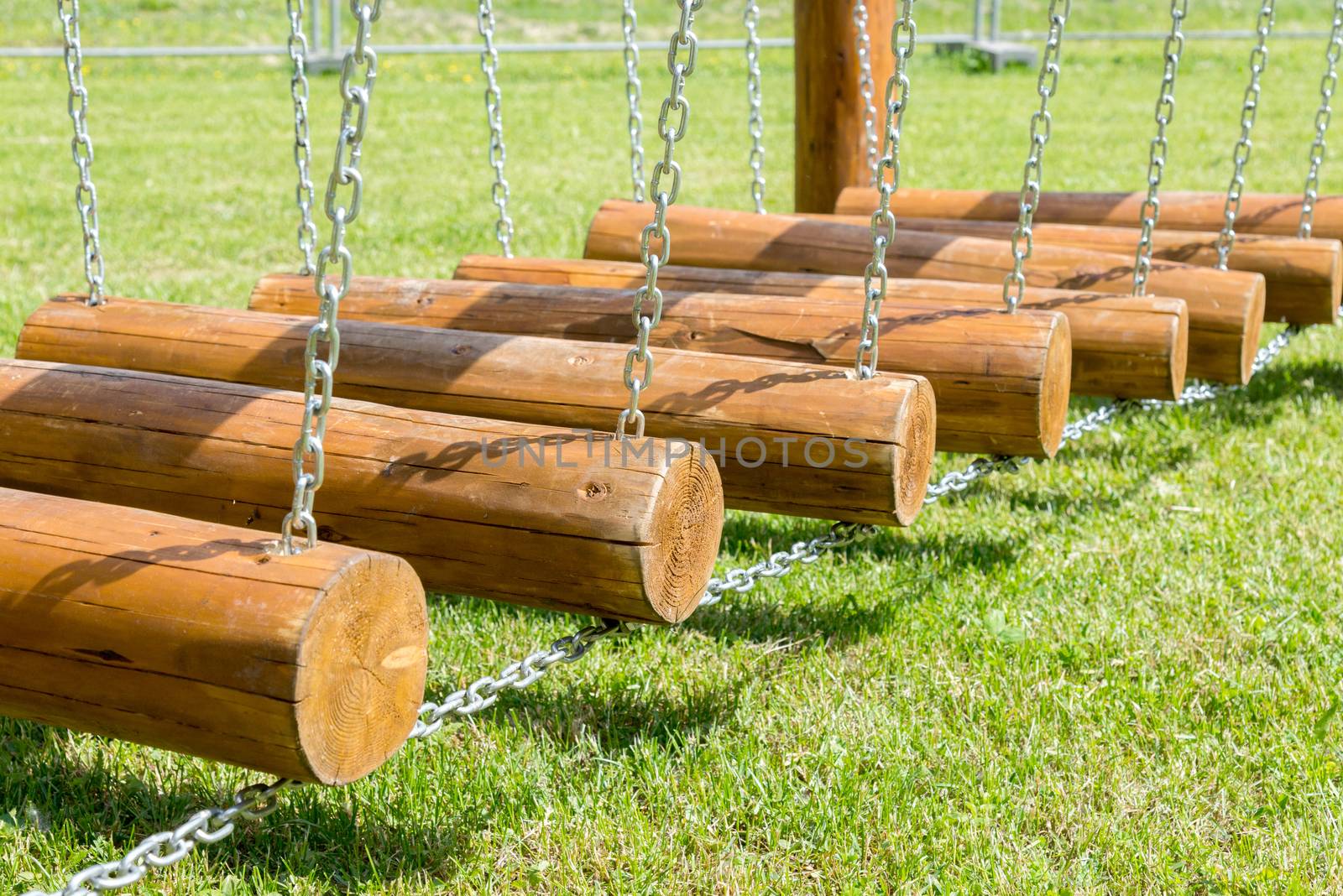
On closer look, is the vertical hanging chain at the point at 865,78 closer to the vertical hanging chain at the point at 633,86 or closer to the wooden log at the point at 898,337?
the vertical hanging chain at the point at 633,86

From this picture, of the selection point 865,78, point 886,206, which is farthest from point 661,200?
point 865,78

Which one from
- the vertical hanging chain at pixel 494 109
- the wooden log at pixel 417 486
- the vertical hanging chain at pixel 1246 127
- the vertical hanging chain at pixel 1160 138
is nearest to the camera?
the wooden log at pixel 417 486

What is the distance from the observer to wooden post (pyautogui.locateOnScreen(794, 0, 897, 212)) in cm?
533

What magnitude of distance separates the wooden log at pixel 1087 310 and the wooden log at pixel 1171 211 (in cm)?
130

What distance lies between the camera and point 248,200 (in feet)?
31.5

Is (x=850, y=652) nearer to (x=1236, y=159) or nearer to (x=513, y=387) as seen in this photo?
(x=513, y=387)

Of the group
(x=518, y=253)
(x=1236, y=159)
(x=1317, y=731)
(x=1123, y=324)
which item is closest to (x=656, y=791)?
(x=1317, y=731)

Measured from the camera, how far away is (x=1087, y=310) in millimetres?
3951

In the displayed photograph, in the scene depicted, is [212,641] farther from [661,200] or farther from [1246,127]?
[1246,127]

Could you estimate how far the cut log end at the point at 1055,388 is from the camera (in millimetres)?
3412

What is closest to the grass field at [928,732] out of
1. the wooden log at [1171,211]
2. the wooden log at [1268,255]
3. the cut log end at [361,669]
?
the cut log end at [361,669]

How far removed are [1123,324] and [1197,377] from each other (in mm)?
692

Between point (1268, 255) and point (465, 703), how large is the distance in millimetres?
3523

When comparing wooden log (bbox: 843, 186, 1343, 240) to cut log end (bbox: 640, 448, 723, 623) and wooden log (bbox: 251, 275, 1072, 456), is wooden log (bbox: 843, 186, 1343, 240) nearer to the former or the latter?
wooden log (bbox: 251, 275, 1072, 456)
